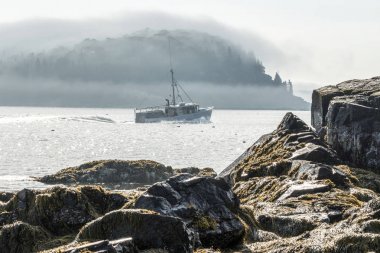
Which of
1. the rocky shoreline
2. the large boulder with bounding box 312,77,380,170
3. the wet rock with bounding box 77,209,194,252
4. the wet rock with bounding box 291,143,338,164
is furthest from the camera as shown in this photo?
the large boulder with bounding box 312,77,380,170

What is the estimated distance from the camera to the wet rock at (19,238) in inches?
622

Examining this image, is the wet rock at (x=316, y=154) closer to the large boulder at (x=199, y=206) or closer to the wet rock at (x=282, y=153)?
the wet rock at (x=282, y=153)

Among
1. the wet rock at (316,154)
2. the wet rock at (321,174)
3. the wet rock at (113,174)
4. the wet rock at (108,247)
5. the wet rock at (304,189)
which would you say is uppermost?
the wet rock at (108,247)

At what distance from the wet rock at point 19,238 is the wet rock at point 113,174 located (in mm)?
59244

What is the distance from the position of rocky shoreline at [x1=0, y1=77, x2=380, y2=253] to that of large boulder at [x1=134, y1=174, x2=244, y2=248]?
0.03m

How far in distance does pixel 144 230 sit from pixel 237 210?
561 cm

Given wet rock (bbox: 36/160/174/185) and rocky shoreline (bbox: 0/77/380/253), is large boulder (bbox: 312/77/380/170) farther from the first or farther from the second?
wet rock (bbox: 36/160/174/185)

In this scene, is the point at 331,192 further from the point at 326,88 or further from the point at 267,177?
the point at 326,88

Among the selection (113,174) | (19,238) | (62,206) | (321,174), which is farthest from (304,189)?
(113,174)

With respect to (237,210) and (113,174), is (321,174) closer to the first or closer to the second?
(237,210)

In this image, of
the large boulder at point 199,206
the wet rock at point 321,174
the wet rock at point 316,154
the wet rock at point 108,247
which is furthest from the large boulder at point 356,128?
the wet rock at point 108,247

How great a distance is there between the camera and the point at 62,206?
688 inches

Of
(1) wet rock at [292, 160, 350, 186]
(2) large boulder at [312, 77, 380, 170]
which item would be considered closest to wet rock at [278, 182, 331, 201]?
(1) wet rock at [292, 160, 350, 186]

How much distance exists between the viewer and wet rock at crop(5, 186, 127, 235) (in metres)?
17.2
